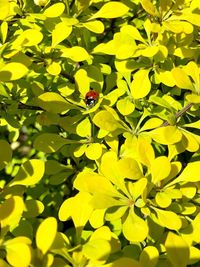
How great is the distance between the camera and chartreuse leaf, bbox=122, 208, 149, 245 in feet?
2.74

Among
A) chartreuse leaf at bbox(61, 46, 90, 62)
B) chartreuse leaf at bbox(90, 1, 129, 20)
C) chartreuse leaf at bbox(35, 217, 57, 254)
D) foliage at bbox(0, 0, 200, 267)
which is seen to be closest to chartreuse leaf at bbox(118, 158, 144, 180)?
foliage at bbox(0, 0, 200, 267)

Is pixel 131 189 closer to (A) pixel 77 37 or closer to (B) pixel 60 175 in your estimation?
(B) pixel 60 175

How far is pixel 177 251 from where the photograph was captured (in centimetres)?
82

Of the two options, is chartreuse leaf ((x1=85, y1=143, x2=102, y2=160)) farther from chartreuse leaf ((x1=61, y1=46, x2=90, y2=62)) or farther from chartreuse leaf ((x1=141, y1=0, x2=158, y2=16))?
chartreuse leaf ((x1=141, y1=0, x2=158, y2=16))

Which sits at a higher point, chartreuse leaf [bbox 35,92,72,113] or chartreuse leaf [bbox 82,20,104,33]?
chartreuse leaf [bbox 82,20,104,33]

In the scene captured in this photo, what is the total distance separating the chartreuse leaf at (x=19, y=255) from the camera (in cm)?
73

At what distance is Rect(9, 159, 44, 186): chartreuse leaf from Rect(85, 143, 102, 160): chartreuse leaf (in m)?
0.17

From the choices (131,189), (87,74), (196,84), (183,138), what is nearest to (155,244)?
(131,189)

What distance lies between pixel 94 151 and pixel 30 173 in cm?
21

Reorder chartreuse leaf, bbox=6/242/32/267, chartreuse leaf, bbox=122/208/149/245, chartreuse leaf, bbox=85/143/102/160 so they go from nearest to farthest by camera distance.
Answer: chartreuse leaf, bbox=6/242/32/267 < chartreuse leaf, bbox=122/208/149/245 < chartreuse leaf, bbox=85/143/102/160

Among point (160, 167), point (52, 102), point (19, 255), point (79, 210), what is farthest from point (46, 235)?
point (52, 102)

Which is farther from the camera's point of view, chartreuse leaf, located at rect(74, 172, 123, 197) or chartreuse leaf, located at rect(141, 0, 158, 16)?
chartreuse leaf, located at rect(141, 0, 158, 16)

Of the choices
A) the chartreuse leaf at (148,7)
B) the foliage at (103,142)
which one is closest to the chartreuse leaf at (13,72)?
the foliage at (103,142)

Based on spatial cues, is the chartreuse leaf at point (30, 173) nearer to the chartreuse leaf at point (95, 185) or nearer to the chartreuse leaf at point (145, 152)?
the chartreuse leaf at point (95, 185)
